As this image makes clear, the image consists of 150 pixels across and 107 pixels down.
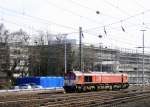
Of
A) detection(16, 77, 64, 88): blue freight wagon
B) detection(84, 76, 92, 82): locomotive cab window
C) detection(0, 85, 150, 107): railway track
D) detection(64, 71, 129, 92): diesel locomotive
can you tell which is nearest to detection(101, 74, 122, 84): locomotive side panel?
detection(64, 71, 129, 92): diesel locomotive

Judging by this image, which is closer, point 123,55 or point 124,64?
point 123,55

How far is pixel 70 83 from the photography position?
52.6 m

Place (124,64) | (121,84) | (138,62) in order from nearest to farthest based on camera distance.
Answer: (121,84) → (124,64) → (138,62)

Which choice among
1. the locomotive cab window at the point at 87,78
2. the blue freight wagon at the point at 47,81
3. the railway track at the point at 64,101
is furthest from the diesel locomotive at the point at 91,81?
the railway track at the point at 64,101

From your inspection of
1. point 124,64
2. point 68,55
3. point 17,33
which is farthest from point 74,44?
point 124,64

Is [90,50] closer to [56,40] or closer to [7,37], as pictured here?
[56,40]

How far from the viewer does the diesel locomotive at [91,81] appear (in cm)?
5262

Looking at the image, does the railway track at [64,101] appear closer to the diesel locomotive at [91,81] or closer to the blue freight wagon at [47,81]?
the diesel locomotive at [91,81]

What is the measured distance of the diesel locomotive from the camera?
5262 cm

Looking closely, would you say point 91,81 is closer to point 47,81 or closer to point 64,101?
point 47,81

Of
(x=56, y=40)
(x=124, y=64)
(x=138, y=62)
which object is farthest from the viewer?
(x=138, y=62)

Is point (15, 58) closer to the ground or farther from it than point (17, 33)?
closer to the ground

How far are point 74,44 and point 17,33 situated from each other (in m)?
14.5

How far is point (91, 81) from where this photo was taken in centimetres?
5519
